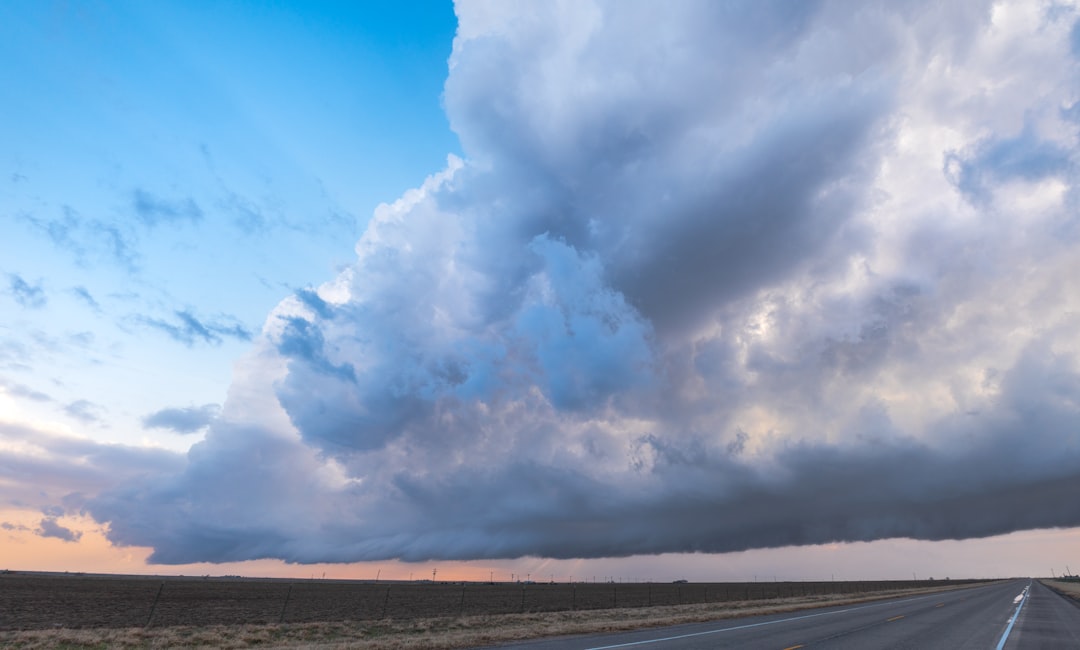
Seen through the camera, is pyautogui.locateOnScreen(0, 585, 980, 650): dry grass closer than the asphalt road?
No

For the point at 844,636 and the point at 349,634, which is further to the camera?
the point at 349,634

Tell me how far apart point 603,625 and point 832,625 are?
39.5 feet

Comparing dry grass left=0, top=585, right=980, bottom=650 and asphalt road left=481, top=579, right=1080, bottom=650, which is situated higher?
dry grass left=0, top=585, right=980, bottom=650

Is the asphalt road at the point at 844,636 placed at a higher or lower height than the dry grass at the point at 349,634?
lower

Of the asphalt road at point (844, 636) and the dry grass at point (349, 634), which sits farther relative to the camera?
the dry grass at point (349, 634)

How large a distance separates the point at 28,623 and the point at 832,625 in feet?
163

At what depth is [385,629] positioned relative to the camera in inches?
1330

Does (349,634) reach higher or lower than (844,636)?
higher

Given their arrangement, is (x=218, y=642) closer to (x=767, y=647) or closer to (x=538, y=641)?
(x=538, y=641)

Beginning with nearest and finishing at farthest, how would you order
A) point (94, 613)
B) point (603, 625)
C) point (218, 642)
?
point (218, 642)
point (603, 625)
point (94, 613)

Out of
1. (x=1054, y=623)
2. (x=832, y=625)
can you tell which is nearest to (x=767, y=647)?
(x=832, y=625)

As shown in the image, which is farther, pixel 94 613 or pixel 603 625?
pixel 94 613

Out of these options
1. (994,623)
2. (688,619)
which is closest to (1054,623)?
(994,623)

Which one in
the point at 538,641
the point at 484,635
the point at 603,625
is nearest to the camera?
the point at 538,641
